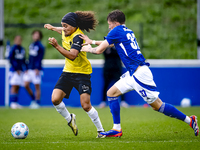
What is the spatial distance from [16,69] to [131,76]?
6541 millimetres

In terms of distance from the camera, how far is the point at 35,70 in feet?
35.6

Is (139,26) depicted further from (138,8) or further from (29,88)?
(138,8)

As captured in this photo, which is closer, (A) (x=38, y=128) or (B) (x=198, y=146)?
(B) (x=198, y=146)

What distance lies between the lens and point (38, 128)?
6.52 m

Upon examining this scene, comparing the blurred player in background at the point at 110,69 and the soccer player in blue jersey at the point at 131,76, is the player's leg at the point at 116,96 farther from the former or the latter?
the blurred player in background at the point at 110,69

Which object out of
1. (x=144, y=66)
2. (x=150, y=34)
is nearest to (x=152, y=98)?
(x=144, y=66)

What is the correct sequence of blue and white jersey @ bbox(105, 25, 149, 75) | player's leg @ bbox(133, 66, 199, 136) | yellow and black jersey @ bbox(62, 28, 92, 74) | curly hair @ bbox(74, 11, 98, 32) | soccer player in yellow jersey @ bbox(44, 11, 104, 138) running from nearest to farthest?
player's leg @ bbox(133, 66, 199, 136) < blue and white jersey @ bbox(105, 25, 149, 75) < soccer player in yellow jersey @ bbox(44, 11, 104, 138) < yellow and black jersey @ bbox(62, 28, 92, 74) < curly hair @ bbox(74, 11, 98, 32)

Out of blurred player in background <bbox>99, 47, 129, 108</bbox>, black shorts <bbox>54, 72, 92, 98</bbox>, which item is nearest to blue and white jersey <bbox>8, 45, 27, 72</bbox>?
blurred player in background <bbox>99, 47, 129, 108</bbox>

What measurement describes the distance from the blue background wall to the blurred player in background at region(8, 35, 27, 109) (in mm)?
560

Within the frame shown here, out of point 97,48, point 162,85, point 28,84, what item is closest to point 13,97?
point 28,84

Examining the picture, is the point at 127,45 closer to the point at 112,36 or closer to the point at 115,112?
the point at 112,36

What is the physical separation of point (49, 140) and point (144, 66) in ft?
6.06

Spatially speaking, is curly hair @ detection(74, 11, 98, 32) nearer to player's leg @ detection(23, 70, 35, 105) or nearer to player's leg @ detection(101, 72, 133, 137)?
player's leg @ detection(101, 72, 133, 137)

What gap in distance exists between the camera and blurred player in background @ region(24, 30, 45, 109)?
35.5ft
